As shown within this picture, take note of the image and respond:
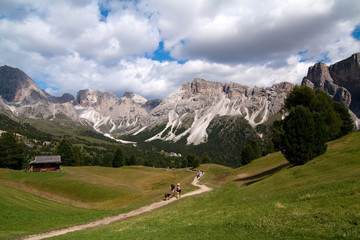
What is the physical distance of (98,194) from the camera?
5847 centimetres

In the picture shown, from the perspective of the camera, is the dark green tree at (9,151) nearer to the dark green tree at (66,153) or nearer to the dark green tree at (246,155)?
the dark green tree at (66,153)

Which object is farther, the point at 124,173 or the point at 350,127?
the point at 124,173

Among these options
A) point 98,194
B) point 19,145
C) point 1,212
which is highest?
point 19,145

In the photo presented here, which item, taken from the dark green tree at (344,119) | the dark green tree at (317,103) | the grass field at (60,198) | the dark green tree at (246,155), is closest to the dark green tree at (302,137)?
the dark green tree at (317,103)

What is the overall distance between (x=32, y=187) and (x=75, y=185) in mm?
11119

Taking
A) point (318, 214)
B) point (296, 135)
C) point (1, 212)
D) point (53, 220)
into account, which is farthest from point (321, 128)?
point (1, 212)

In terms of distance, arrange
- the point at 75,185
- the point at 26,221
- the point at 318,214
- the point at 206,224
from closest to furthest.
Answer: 1. the point at 318,214
2. the point at 206,224
3. the point at 26,221
4. the point at 75,185

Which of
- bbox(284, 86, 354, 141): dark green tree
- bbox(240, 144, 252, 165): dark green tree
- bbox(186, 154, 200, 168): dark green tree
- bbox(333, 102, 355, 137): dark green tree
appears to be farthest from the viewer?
bbox(186, 154, 200, 168): dark green tree

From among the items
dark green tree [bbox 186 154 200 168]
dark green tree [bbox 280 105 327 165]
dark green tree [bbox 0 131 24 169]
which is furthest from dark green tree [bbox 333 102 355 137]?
dark green tree [bbox 0 131 24 169]

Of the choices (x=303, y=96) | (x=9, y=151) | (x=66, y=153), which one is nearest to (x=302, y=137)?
(x=303, y=96)

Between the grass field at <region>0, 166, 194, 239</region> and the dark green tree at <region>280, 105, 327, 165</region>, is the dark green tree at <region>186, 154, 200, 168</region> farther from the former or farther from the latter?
the dark green tree at <region>280, 105, 327, 165</region>

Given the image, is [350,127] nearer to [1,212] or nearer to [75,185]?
[75,185]

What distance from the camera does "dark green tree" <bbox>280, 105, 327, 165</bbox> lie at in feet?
148

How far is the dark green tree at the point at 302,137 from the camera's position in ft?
148
